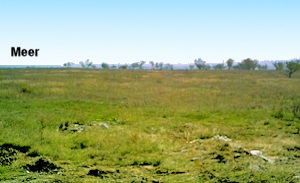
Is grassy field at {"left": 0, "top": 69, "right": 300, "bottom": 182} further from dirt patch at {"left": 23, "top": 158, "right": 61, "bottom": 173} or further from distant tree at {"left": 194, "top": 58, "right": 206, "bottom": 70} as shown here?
distant tree at {"left": 194, "top": 58, "right": 206, "bottom": 70}

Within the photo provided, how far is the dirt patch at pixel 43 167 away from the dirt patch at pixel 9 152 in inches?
27.2

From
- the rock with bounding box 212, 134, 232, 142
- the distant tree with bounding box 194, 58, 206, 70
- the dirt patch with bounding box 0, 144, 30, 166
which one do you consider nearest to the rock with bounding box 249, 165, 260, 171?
the rock with bounding box 212, 134, 232, 142

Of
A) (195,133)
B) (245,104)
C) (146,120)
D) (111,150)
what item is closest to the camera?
(111,150)

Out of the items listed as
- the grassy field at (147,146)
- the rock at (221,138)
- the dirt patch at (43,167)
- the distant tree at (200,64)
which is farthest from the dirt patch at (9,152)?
the distant tree at (200,64)

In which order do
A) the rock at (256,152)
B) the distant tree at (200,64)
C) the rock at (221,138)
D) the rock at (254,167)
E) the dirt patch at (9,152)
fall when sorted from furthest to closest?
the distant tree at (200,64) < the rock at (221,138) < the rock at (256,152) < the dirt patch at (9,152) < the rock at (254,167)

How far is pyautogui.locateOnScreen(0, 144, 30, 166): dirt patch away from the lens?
24.2ft

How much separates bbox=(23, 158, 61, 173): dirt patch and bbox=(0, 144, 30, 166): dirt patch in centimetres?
69

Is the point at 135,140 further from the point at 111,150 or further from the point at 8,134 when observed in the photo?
the point at 8,134

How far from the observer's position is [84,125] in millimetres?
11914

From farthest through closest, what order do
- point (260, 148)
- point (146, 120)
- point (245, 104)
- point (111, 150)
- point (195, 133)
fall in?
1. point (245, 104)
2. point (146, 120)
3. point (195, 133)
4. point (260, 148)
5. point (111, 150)

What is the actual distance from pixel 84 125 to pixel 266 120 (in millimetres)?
9131

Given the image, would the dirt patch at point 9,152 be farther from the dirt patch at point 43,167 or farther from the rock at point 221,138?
the rock at point 221,138

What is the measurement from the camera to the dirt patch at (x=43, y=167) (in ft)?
22.6

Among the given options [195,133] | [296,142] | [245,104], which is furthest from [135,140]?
[245,104]
